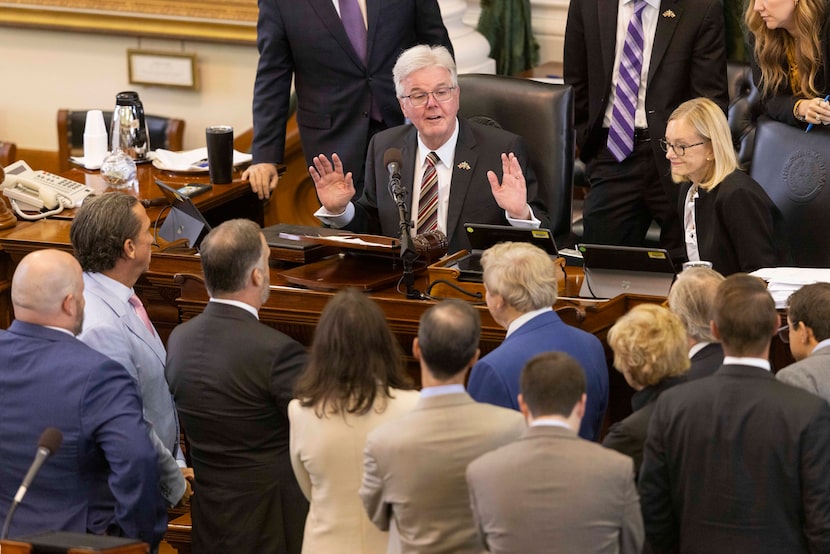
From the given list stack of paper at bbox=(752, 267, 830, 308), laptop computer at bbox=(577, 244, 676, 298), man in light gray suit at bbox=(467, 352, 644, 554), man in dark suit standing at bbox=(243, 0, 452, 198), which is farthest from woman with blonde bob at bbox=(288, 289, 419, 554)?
man in dark suit standing at bbox=(243, 0, 452, 198)

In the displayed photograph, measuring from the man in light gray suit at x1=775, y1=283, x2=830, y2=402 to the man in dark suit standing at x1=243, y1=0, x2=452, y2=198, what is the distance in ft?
7.53

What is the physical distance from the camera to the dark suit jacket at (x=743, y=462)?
8.72 ft

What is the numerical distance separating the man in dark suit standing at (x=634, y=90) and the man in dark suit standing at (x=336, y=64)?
1.81 feet

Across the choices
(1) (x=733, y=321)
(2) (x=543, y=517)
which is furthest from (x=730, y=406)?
(2) (x=543, y=517)

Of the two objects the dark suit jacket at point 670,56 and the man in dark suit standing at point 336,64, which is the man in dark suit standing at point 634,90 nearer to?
the dark suit jacket at point 670,56

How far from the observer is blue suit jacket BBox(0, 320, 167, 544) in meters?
2.95

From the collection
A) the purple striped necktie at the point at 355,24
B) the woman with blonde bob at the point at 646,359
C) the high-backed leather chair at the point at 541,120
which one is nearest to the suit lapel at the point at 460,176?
the high-backed leather chair at the point at 541,120

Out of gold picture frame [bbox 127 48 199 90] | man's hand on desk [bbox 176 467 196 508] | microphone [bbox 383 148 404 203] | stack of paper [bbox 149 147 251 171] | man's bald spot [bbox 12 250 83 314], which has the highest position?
gold picture frame [bbox 127 48 199 90]

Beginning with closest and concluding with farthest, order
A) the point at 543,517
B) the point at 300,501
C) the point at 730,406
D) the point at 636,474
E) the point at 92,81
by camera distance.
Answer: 1. the point at 543,517
2. the point at 730,406
3. the point at 636,474
4. the point at 300,501
5. the point at 92,81

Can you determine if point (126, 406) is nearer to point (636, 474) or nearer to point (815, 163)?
point (636, 474)

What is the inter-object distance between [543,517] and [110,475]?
109 centimetres

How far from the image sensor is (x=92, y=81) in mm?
7258

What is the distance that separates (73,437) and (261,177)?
6.92 ft

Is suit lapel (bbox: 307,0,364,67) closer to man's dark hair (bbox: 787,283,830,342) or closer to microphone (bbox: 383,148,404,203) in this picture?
microphone (bbox: 383,148,404,203)
